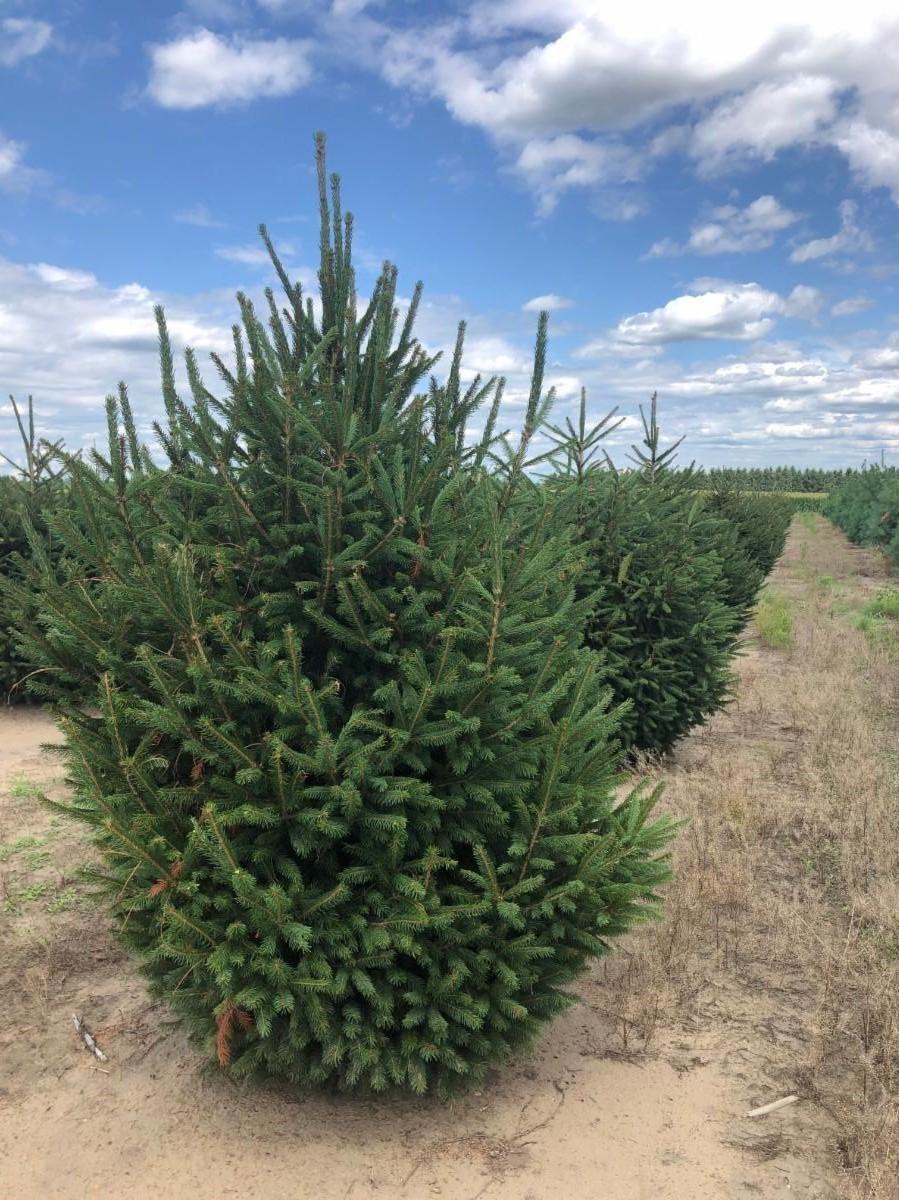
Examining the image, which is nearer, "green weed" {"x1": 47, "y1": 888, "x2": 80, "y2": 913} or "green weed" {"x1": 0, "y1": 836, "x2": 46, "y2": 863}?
"green weed" {"x1": 47, "y1": 888, "x2": 80, "y2": 913}

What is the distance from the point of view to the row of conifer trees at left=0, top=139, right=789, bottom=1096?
2.84m

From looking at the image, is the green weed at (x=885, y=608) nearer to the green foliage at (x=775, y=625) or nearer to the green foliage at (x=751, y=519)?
the green foliage at (x=775, y=625)

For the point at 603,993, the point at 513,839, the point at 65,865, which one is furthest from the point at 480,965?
the point at 65,865

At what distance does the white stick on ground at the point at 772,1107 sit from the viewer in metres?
3.33

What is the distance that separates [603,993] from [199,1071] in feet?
6.07

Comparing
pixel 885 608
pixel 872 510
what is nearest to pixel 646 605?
pixel 885 608

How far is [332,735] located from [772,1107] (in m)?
2.25

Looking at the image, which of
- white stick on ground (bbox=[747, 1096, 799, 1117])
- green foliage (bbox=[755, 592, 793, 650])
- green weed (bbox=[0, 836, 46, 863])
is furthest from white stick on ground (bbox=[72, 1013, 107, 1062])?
green foliage (bbox=[755, 592, 793, 650])

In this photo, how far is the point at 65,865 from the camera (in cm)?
543

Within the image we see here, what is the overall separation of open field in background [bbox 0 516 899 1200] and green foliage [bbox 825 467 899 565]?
23.4 m

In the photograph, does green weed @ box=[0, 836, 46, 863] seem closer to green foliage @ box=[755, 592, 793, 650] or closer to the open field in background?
the open field in background

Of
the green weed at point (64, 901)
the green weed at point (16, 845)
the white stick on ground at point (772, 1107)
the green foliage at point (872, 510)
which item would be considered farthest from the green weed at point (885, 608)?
the green weed at point (64, 901)

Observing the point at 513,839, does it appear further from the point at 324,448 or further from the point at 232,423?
the point at 232,423

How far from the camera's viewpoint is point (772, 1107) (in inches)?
132
